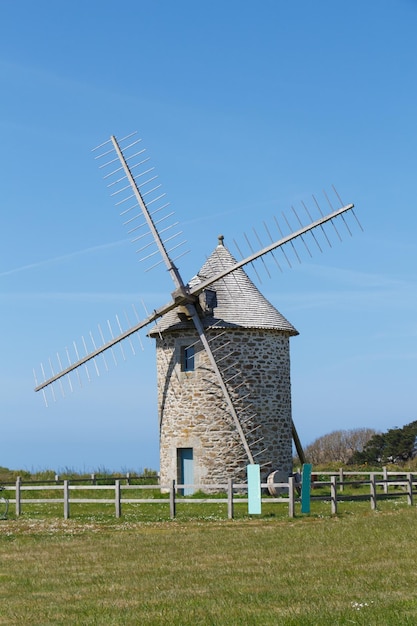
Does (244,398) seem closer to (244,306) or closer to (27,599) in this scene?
(244,306)

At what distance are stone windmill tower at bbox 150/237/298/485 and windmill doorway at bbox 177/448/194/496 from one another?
0.03 meters

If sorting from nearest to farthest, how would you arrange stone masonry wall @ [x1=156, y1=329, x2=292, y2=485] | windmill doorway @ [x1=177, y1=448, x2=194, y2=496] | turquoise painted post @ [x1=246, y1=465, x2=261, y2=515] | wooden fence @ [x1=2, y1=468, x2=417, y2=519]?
1. wooden fence @ [x1=2, y1=468, x2=417, y2=519]
2. turquoise painted post @ [x1=246, y1=465, x2=261, y2=515]
3. stone masonry wall @ [x1=156, y1=329, x2=292, y2=485]
4. windmill doorway @ [x1=177, y1=448, x2=194, y2=496]

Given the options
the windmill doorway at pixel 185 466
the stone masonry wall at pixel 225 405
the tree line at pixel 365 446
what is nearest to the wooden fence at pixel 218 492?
the windmill doorway at pixel 185 466

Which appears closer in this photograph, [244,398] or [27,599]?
[27,599]

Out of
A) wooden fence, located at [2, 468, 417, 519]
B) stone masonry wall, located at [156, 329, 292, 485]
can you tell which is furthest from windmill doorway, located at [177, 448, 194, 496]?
wooden fence, located at [2, 468, 417, 519]

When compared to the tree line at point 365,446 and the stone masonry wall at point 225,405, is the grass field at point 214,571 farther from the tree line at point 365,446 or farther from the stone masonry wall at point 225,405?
the tree line at point 365,446

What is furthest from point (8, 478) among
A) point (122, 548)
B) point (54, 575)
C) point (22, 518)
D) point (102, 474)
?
point (54, 575)

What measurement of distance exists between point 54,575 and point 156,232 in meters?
18.9

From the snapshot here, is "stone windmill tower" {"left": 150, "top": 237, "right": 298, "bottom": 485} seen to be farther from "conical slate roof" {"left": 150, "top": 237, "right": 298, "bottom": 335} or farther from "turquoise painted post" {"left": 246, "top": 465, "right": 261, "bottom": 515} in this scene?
"turquoise painted post" {"left": 246, "top": 465, "right": 261, "bottom": 515}

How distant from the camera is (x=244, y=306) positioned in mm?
31156

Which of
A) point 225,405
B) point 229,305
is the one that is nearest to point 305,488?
point 225,405

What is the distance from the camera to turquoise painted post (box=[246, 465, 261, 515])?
22.7 metres

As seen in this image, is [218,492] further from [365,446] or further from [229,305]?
[365,446]

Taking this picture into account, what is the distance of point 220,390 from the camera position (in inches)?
1184
